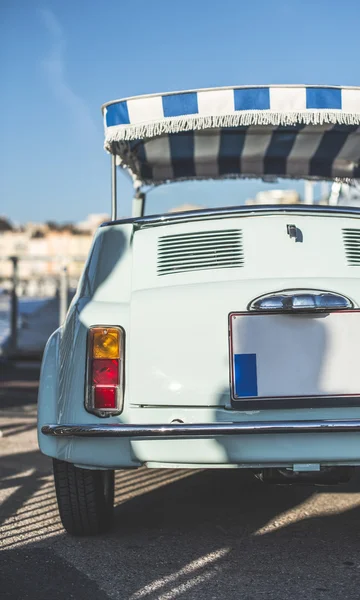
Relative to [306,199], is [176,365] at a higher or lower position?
lower

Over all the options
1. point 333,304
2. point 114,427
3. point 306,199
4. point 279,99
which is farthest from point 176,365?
point 306,199

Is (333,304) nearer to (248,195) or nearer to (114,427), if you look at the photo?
(114,427)

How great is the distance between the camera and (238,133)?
21.2 feet

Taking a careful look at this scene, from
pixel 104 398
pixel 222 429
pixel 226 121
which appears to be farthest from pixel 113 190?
pixel 222 429

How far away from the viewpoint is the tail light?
3.37 metres

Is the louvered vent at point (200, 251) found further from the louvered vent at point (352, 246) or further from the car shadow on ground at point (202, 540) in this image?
the car shadow on ground at point (202, 540)

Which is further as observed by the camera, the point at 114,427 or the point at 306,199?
the point at 306,199

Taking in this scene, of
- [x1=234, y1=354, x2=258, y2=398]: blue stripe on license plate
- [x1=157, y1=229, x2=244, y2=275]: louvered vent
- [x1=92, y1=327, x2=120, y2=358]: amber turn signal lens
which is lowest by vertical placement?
[x1=234, y1=354, x2=258, y2=398]: blue stripe on license plate

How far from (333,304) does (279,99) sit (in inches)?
71.7

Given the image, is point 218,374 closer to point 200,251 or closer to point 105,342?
point 105,342

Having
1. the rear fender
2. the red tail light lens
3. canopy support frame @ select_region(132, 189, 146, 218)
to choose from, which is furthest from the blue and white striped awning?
the red tail light lens

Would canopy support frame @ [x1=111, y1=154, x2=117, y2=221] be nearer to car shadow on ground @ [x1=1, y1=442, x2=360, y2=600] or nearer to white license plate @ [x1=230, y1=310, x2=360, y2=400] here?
car shadow on ground @ [x1=1, y1=442, x2=360, y2=600]

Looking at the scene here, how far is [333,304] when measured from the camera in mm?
3354

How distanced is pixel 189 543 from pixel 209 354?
994mm
